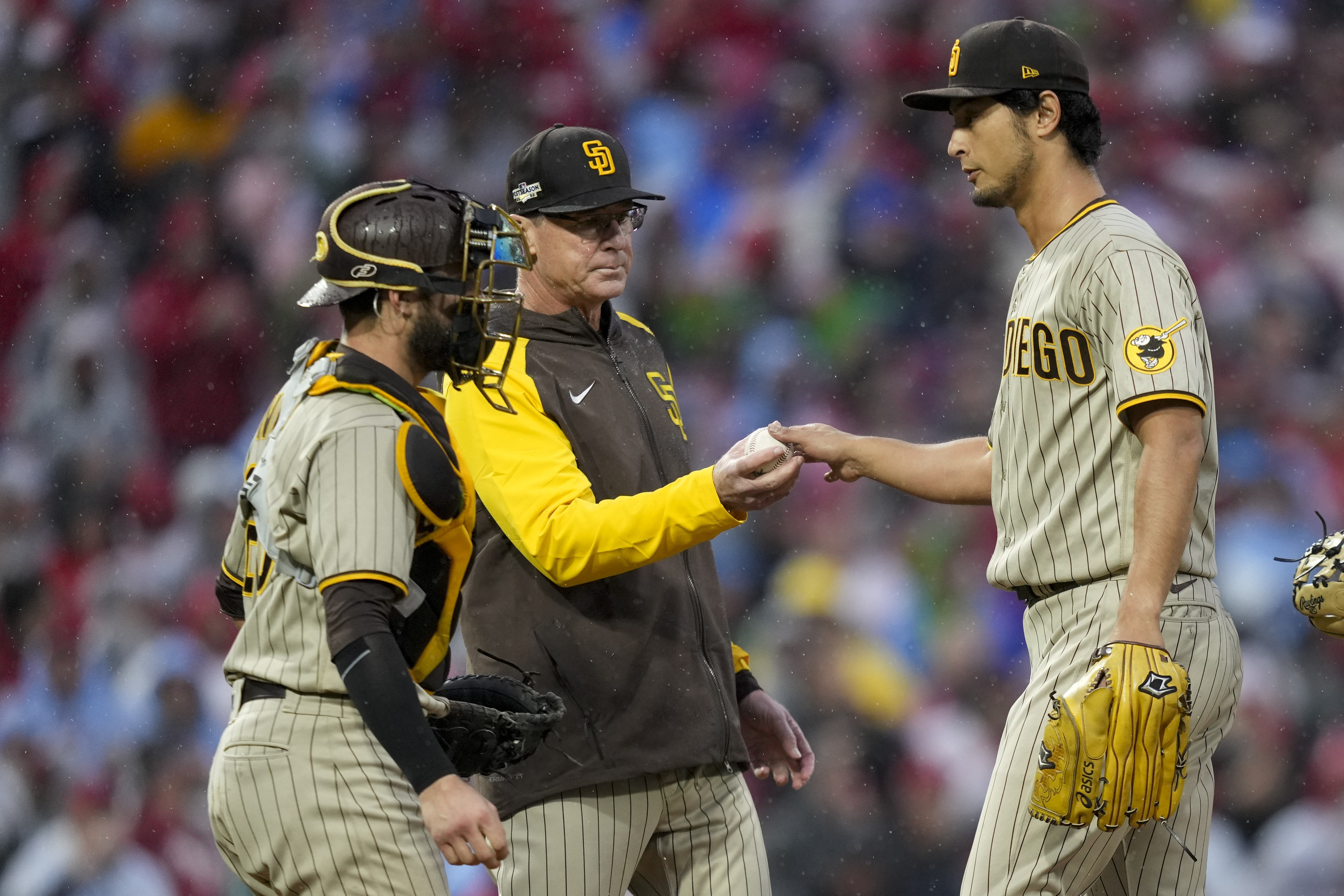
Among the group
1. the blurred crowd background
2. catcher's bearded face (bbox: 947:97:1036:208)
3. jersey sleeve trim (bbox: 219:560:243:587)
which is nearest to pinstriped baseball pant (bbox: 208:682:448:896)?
jersey sleeve trim (bbox: 219:560:243:587)

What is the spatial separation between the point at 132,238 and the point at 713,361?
218cm

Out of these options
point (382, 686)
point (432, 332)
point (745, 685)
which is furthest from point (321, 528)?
point (745, 685)

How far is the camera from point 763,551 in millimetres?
4426

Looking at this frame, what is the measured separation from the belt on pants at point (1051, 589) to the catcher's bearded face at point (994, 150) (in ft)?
2.07

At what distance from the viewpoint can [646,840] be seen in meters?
2.40

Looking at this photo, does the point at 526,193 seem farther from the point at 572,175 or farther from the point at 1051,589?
the point at 1051,589

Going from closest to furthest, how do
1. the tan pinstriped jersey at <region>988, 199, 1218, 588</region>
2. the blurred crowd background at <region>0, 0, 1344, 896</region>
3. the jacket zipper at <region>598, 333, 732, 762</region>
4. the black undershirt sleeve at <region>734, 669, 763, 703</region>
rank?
the tan pinstriped jersey at <region>988, 199, 1218, 588</region> < the jacket zipper at <region>598, 333, 732, 762</region> < the black undershirt sleeve at <region>734, 669, 763, 703</region> < the blurred crowd background at <region>0, 0, 1344, 896</region>

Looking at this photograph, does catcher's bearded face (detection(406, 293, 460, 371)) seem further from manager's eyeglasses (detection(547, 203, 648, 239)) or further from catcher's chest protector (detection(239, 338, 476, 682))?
manager's eyeglasses (detection(547, 203, 648, 239))

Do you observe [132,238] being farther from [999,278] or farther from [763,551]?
[999,278]

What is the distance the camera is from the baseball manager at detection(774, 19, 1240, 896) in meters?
1.95

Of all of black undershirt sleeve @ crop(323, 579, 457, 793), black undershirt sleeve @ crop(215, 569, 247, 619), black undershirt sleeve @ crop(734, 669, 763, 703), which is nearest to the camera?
black undershirt sleeve @ crop(323, 579, 457, 793)

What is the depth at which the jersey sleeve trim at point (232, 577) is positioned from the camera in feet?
7.19

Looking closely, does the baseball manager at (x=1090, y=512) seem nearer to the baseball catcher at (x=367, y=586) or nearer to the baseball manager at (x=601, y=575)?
the baseball manager at (x=601, y=575)

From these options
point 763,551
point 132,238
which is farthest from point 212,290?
A: point 763,551
